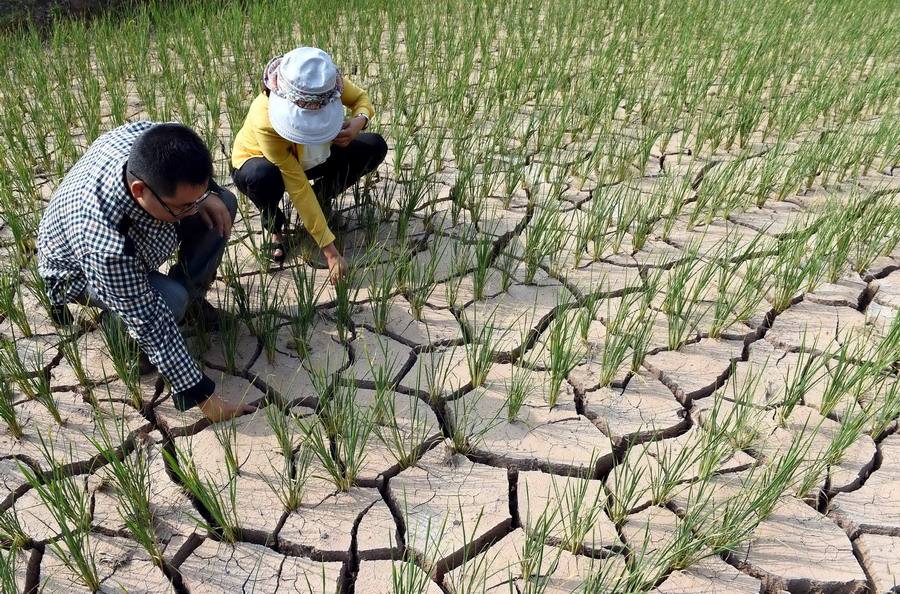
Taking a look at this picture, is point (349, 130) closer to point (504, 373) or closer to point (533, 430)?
point (504, 373)

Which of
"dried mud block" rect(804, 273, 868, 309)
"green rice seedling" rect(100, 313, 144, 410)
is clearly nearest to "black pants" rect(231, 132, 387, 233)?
"green rice seedling" rect(100, 313, 144, 410)

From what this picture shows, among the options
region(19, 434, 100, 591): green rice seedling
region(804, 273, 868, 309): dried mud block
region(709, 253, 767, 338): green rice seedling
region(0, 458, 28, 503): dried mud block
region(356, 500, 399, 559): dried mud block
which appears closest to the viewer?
region(19, 434, 100, 591): green rice seedling

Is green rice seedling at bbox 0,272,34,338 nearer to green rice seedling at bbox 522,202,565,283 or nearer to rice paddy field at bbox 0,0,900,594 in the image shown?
rice paddy field at bbox 0,0,900,594

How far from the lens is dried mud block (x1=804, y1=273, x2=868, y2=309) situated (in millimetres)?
2730

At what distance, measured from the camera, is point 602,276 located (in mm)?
2828

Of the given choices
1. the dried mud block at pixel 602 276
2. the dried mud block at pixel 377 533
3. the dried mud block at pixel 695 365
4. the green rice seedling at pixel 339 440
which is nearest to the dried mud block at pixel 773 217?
the dried mud block at pixel 602 276

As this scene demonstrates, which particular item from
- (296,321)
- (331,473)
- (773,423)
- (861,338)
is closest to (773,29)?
(861,338)

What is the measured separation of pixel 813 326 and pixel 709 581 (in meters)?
1.24

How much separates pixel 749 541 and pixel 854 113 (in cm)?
318

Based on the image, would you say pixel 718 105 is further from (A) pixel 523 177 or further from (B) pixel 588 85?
(A) pixel 523 177

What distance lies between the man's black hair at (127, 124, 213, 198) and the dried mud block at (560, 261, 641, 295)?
1.41 m

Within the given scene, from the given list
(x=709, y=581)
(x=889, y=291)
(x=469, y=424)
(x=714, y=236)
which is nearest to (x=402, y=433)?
(x=469, y=424)

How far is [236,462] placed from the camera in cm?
197

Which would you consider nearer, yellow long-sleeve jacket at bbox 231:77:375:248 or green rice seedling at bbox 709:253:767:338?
green rice seedling at bbox 709:253:767:338
